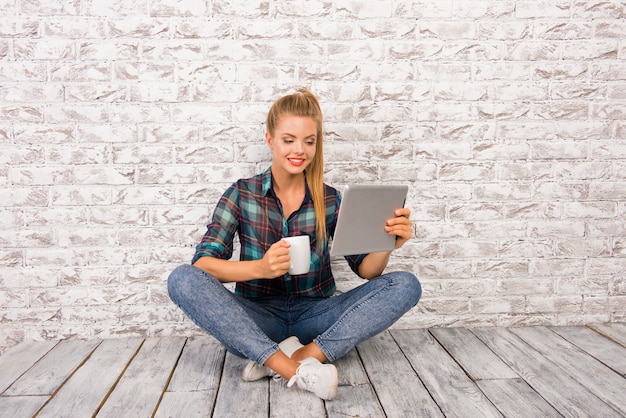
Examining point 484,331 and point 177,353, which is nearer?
point 177,353

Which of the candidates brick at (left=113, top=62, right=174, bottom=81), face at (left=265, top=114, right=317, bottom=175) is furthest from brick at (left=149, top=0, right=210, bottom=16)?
face at (left=265, top=114, right=317, bottom=175)

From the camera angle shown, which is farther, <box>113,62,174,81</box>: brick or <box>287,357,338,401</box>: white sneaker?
<box>113,62,174,81</box>: brick

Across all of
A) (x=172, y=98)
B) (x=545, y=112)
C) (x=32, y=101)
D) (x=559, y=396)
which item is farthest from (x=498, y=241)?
(x=32, y=101)

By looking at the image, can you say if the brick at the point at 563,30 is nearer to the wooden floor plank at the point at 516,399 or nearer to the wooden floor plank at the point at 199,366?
the wooden floor plank at the point at 516,399

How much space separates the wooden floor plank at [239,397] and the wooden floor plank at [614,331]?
129 centimetres

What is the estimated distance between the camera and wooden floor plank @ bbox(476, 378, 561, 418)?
1336mm

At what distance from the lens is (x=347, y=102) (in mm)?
1923

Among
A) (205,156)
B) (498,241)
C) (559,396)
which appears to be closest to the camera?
(559,396)

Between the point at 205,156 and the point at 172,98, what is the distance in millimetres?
232

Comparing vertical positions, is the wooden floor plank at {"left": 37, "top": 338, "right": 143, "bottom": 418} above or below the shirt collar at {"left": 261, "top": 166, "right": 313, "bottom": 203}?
below

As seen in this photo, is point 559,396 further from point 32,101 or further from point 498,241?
point 32,101

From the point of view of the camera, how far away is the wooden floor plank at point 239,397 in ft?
4.44

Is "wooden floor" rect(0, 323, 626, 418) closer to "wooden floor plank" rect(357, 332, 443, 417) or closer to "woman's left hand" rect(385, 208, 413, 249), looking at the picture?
"wooden floor plank" rect(357, 332, 443, 417)

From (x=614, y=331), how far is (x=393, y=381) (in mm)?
1025
